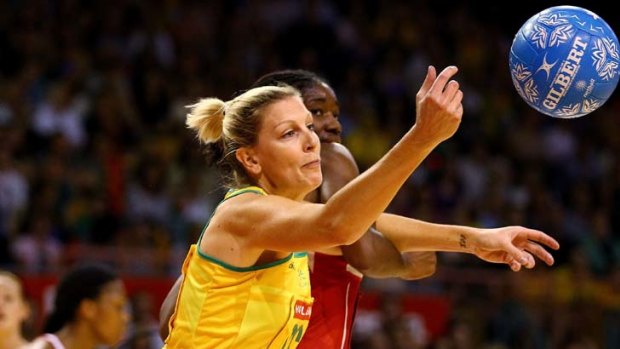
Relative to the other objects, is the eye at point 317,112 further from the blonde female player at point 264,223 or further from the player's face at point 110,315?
the player's face at point 110,315

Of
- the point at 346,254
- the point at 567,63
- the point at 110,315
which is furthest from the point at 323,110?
the point at 110,315

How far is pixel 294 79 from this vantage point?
490cm

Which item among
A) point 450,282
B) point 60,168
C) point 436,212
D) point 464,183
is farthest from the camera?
point 464,183

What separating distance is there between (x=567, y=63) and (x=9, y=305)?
2940mm

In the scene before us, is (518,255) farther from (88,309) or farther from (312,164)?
(88,309)

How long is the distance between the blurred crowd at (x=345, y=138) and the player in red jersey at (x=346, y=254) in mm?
4739

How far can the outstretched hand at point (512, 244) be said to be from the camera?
13.0 ft

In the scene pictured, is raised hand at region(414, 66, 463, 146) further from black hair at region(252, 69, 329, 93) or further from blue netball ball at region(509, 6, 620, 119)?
black hair at region(252, 69, 329, 93)

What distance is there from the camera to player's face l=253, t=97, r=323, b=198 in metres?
3.82

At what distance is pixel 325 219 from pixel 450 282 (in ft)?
24.0

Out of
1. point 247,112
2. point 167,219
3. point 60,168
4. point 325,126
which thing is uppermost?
point 247,112

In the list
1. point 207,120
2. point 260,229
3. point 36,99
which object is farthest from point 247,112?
point 36,99

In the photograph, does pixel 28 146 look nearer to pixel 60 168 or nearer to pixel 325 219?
pixel 60 168

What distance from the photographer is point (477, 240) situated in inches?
167
